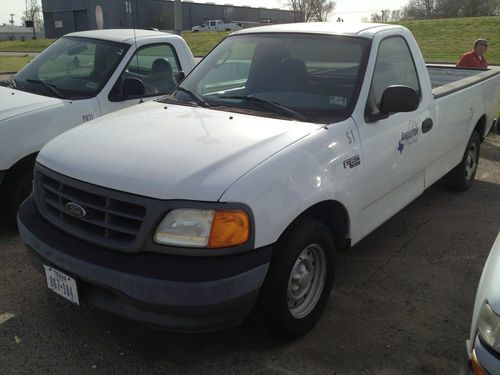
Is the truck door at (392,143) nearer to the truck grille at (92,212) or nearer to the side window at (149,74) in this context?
the truck grille at (92,212)

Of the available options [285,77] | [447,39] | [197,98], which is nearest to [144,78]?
[197,98]

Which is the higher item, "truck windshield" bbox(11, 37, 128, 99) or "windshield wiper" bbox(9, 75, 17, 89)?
"truck windshield" bbox(11, 37, 128, 99)

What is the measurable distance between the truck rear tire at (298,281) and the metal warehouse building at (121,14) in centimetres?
4855

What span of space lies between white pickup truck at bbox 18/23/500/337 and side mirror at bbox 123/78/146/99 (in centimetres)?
106

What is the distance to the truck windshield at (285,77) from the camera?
3.38 meters

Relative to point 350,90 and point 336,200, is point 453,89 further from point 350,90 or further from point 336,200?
point 336,200

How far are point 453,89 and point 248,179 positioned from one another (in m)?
3.27

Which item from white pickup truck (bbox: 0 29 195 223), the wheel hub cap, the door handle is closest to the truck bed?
the door handle

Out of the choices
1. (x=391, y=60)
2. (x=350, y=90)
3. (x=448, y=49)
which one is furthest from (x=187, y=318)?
(x=448, y=49)

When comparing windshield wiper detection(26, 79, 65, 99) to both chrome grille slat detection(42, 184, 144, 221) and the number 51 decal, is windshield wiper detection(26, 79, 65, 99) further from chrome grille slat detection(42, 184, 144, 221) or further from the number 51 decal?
the number 51 decal

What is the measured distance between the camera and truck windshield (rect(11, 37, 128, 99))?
4863 mm

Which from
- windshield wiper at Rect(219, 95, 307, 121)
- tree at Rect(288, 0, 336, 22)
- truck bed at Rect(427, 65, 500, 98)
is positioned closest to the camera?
windshield wiper at Rect(219, 95, 307, 121)

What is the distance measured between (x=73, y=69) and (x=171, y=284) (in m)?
3.56

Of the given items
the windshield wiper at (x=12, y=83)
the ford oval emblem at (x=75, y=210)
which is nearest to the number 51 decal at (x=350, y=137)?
the ford oval emblem at (x=75, y=210)
